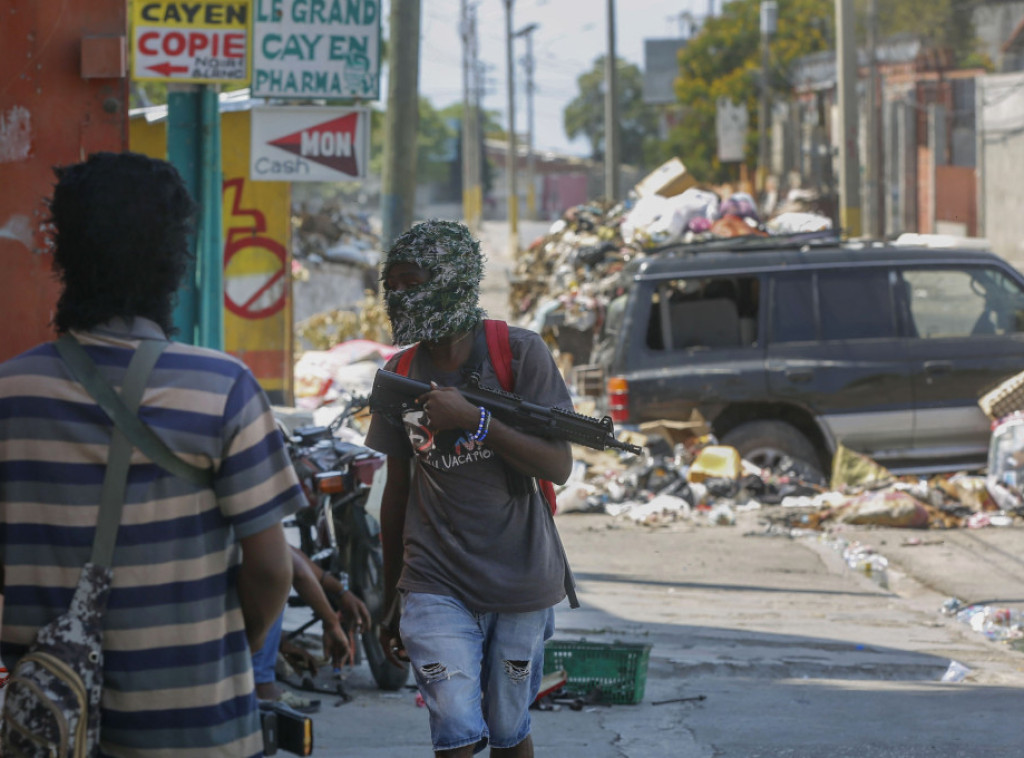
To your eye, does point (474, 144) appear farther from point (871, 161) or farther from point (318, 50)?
point (318, 50)

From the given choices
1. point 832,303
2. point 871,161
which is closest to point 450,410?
point 832,303

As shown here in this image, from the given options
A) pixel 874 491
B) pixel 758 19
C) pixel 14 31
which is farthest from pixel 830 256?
pixel 758 19

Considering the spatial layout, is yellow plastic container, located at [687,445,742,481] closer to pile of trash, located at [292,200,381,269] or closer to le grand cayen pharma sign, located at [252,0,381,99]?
le grand cayen pharma sign, located at [252,0,381,99]

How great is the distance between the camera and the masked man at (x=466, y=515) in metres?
3.55

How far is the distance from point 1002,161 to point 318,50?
86.2 ft

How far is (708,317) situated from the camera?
11414mm

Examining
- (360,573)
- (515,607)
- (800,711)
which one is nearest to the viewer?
(515,607)

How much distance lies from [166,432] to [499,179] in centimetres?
11684

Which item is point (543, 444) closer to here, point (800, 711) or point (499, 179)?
point (800, 711)

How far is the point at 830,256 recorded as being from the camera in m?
11.3

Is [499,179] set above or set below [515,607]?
above

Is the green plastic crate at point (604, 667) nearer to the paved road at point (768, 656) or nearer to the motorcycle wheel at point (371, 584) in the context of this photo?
the paved road at point (768, 656)

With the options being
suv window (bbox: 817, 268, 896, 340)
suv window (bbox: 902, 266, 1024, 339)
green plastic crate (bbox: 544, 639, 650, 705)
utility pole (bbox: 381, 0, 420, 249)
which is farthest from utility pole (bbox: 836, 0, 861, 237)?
green plastic crate (bbox: 544, 639, 650, 705)

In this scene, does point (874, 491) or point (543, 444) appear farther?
point (874, 491)
